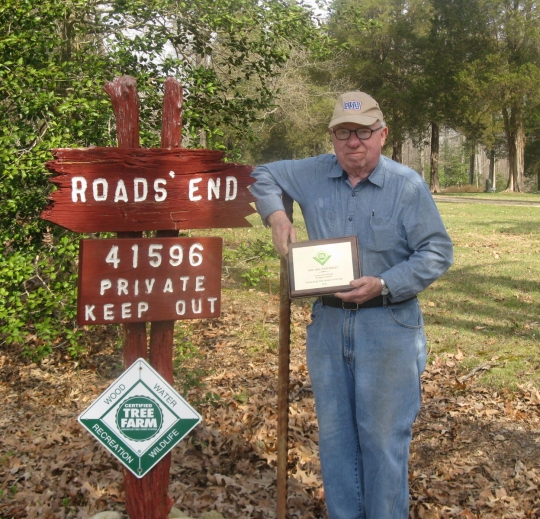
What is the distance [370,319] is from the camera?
3178 mm

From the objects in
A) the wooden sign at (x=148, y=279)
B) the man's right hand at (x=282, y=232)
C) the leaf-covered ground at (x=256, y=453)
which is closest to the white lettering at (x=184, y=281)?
the wooden sign at (x=148, y=279)

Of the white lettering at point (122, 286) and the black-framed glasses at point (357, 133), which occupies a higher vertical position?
the black-framed glasses at point (357, 133)

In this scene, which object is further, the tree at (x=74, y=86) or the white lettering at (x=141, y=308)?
the tree at (x=74, y=86)

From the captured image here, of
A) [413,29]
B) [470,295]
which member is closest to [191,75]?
[470,295]

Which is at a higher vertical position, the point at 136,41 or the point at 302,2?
A: the point at 302,2

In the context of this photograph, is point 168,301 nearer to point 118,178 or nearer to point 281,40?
point 118,178

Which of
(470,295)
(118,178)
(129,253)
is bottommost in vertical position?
(470,295)

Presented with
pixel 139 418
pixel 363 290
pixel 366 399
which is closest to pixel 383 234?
pixel 363 290

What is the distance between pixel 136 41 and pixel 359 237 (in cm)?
433

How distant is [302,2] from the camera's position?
7.35 m

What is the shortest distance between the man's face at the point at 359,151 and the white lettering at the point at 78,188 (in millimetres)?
1157

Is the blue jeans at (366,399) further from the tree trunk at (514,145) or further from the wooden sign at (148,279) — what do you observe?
the tree trunk at (514,145)

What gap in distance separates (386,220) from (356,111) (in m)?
0.50

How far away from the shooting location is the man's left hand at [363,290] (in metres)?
3.05
